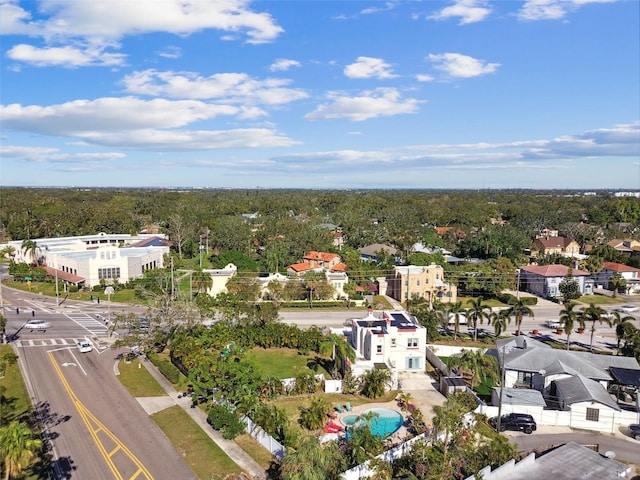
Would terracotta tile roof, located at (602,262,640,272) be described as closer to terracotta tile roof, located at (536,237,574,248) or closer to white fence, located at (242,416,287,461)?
terracotta tile roof, located at (536,237,574,248)

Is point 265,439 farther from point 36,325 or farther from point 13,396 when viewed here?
point 36,325

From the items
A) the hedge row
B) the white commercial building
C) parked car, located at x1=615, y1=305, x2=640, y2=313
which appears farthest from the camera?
the white commercial building

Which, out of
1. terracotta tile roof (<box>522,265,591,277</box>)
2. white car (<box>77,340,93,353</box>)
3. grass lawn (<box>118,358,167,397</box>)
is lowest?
grass lawn (<box>118,358,167,397</box>)

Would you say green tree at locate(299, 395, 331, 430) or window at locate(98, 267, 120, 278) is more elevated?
window at locate(98, 267, 120, 278)

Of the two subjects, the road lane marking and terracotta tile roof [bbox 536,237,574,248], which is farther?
terracotta tile roof [bbox 536,237,574,248]

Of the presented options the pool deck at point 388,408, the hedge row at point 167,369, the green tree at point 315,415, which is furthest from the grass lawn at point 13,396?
the pool deck at point 388,408

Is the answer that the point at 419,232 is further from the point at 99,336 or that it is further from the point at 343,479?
the point at 343,479

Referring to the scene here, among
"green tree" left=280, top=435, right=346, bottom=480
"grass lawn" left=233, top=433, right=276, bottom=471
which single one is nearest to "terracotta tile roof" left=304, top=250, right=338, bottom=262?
"grass lawn" left=233, top=433, right=276, bottom=471
